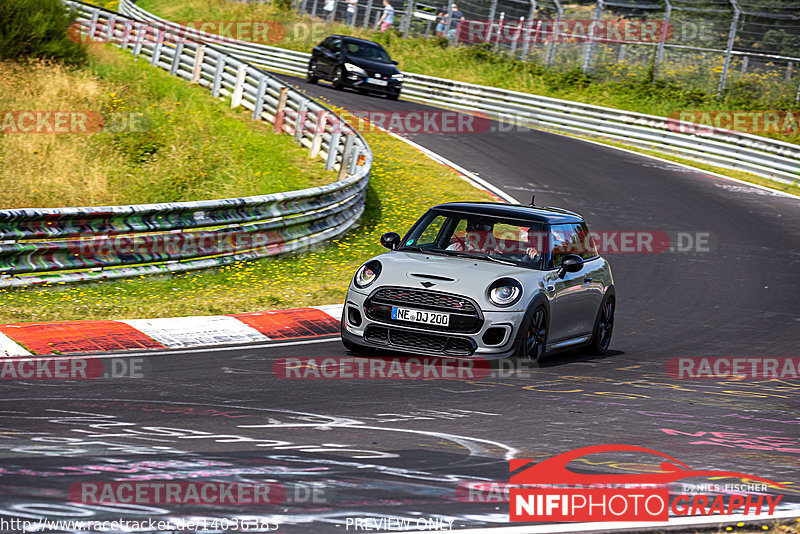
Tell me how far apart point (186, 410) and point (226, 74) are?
62.7ft

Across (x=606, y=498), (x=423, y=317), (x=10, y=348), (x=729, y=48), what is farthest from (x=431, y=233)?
(x=729, y=48)

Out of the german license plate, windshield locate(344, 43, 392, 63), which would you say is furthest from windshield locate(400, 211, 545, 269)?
windshield locate(344, 43, 392, 63)

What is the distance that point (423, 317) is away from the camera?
A: 346 inches

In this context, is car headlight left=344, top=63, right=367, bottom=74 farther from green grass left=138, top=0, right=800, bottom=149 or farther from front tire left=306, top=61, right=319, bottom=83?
green grass left=138, top=0, right=800, bottom=149

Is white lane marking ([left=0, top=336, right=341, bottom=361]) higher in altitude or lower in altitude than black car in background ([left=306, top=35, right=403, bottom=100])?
lower

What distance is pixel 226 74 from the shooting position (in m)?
24.8

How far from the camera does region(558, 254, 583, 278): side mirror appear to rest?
976 cm

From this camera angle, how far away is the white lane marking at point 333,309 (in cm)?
1130

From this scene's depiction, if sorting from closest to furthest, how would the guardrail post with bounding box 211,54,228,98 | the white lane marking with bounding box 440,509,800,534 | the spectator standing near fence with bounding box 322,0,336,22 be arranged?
the white lane marking with bounding box 440,509,800,534
the guardrail post with bounding box 211,54,228,98
the spectator standing near fence with bounding box 322,0,336,22

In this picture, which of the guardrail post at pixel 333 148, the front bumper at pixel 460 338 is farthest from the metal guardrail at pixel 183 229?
the front bumper at pixel 460 338

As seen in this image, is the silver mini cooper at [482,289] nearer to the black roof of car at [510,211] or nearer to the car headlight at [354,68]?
the black roof of car at [510,211]

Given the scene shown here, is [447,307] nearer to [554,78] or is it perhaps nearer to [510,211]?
[510,211]

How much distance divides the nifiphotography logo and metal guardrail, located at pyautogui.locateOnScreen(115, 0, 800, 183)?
2099 centimetres

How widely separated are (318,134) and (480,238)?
1087cm
